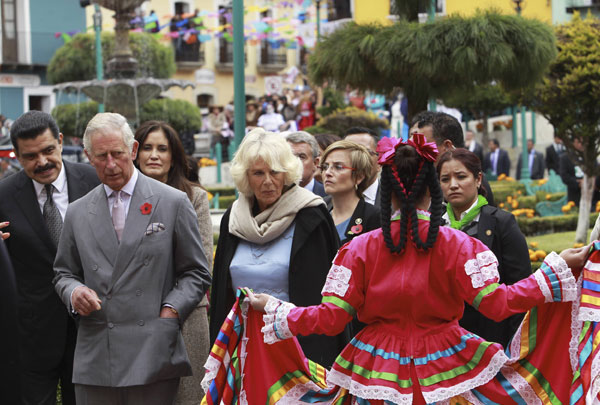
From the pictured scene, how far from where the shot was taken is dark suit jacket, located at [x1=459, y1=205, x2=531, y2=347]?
5.00 meters

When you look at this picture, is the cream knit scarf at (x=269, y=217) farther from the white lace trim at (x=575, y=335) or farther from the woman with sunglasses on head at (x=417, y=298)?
the white lace trim at (x=575, y=335)

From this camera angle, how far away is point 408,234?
4148mm

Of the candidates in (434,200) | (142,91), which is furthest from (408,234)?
(142,91)

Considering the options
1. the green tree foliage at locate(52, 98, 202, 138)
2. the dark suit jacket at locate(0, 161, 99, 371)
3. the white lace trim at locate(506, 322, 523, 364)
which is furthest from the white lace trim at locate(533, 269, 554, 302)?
the green tree foliage at locate(52, 98, 202, 138)

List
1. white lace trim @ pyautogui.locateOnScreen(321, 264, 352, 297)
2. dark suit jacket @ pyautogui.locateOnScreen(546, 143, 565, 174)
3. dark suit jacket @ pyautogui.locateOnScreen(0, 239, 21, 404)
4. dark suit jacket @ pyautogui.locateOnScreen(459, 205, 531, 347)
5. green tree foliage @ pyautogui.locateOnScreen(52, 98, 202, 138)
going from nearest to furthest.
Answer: dark suit jacket @ pyautogui.locateOnScreen(0, 239, 21, 404) < white lace trim @ pyautogui.locateOnScreen(321, 264, 352, 297) < dark suit jacket @ pyautogui.locateOnScreen(459, 205, 531, 347) < dark suit jacket @ pyautogui.locateOnScreen(546, 143, 565, 174) < green tree foliage @ pyautogui.locateOnScreen(52, 98, 202, 138)

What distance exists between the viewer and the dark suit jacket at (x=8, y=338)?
2.62 m

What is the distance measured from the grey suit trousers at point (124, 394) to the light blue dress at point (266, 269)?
605mm

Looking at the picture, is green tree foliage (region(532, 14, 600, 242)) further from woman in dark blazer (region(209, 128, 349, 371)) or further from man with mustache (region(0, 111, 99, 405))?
man with mustache (region(0, 111, 99, 405))

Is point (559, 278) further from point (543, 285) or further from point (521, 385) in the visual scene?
point (521, 385)

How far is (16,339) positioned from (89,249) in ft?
6.66

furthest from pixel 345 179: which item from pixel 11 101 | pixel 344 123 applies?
pixel 11 101

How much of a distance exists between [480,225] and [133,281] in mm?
1743

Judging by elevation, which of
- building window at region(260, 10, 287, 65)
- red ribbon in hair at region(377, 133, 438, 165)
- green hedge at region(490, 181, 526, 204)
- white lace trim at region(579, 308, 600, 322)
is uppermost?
building window at region(260, 10, 287, 65)

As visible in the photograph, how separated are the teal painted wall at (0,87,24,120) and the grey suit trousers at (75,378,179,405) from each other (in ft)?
116
